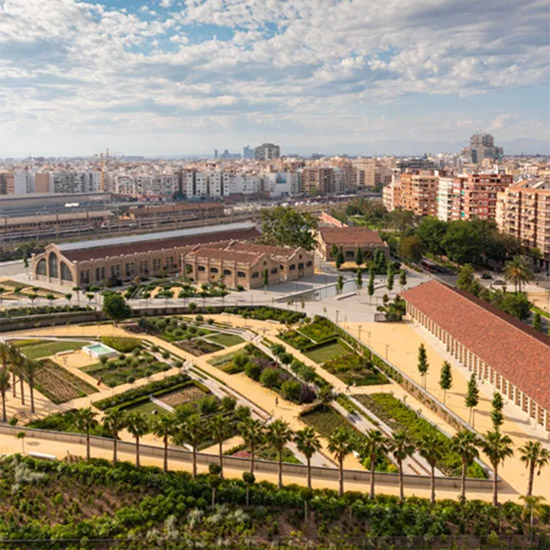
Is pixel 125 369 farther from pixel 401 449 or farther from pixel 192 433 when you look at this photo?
pixel 401 449

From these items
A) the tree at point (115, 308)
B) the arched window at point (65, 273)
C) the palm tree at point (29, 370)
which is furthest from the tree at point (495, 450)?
the arched window at point (65, 273)

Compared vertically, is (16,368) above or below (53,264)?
below

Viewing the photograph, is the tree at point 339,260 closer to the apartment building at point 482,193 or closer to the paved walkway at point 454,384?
the apartment building at point 482,193

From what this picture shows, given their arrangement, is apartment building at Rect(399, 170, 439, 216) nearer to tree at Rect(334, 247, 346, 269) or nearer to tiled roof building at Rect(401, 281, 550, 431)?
tree at Rect(334, 247, 346, 269)

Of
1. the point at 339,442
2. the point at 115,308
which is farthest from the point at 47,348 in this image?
the point at 339,442

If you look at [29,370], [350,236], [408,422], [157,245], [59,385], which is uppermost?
[350,236]

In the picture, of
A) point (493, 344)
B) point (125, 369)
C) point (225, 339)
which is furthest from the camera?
point (225, 339)

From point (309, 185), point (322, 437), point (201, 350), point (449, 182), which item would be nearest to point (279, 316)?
point (201, 350)
